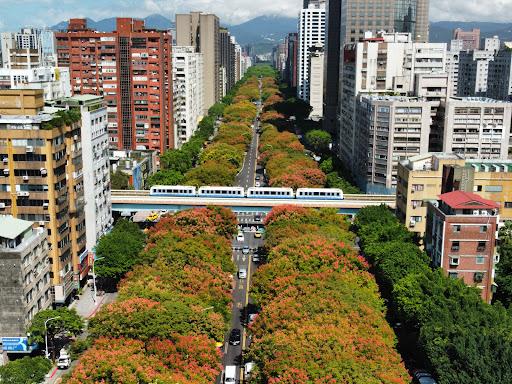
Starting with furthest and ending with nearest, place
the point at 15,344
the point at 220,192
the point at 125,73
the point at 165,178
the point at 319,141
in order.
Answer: the point at 319,141
the point at 125,73
the point at 165,178
the point at 220,192
the point at 15,344

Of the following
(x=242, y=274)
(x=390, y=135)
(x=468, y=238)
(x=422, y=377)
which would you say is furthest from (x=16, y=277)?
(x=390, y=135)

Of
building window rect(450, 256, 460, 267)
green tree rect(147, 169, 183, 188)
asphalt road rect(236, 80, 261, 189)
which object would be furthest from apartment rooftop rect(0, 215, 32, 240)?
asphalt road rect(236, 80, 261, 189)

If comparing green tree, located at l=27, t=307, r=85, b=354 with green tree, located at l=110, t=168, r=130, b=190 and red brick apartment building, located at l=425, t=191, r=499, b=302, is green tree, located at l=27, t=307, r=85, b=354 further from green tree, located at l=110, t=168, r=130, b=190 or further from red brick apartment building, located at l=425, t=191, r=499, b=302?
green tree, located at l=110, t=168, r=130, b=190

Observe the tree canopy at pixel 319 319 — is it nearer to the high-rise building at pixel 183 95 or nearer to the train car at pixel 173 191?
the train car at pixel 173 191

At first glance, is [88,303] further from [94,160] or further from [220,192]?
[220,192]

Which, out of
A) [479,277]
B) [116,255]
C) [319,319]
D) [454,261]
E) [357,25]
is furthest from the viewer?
[357,25]

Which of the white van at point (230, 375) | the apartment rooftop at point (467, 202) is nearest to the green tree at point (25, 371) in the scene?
the white van at point (230, 375)
